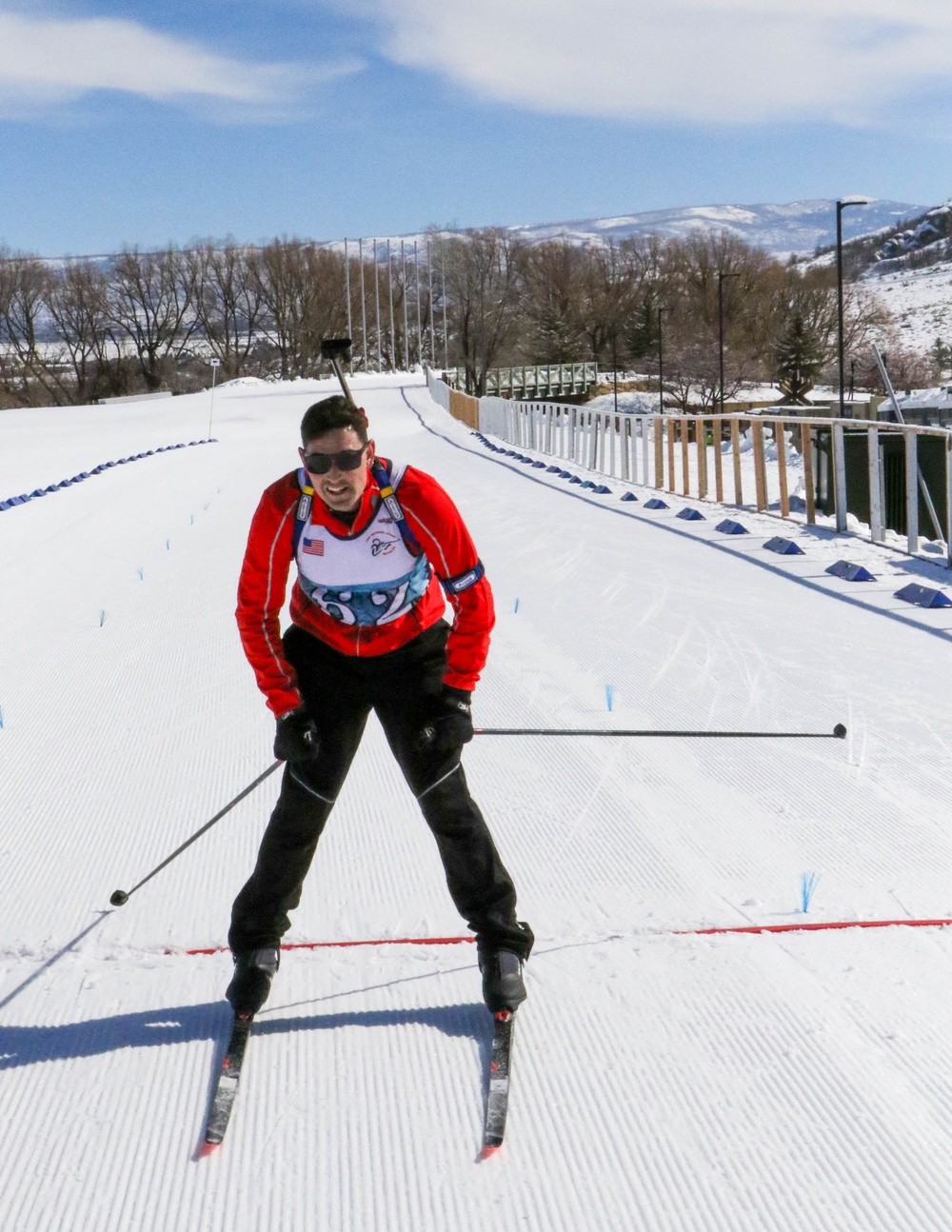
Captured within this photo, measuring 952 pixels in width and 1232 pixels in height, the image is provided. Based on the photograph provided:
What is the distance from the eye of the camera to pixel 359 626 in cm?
297

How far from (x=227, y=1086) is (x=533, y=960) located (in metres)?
0.96

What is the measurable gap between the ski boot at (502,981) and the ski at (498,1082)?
0.9 inches

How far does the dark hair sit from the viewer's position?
111 inches

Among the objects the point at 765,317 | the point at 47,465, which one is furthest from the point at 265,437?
the point at 765,317

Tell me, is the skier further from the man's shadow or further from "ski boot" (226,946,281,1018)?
the man's shadow

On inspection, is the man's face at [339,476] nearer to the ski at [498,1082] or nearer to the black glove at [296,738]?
the black glove at [296,738]

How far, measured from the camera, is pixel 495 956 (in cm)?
302

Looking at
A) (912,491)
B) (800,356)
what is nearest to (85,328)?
(800,356)

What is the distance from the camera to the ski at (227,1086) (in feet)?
8.55

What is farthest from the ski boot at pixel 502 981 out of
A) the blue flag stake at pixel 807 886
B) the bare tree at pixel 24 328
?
the bare tree at pixel 24 328

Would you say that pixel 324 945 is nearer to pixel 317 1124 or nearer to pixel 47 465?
pixel 317 1124

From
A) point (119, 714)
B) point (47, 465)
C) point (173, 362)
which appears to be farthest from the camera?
point (173, 362)

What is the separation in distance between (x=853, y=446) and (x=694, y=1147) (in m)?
16.4

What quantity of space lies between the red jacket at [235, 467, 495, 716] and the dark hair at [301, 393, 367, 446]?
0.12 m
